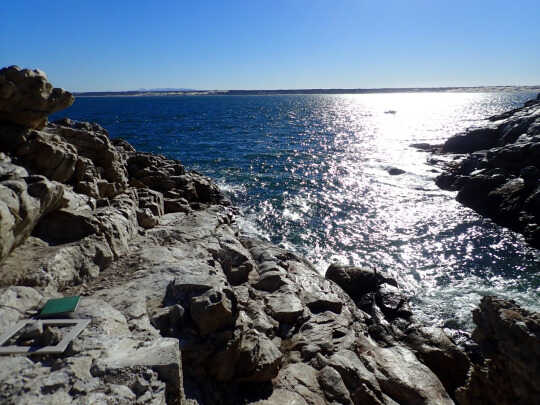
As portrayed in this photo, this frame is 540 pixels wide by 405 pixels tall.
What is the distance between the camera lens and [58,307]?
789 centimetres

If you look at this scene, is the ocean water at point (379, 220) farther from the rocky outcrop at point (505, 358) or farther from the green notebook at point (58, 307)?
the green notebook at point (58, 307)

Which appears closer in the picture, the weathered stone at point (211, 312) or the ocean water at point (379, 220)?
the weathered stone at point (211, 312)

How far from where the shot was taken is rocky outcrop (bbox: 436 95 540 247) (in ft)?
89.7

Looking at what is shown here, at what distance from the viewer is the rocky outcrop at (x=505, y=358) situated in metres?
9.08

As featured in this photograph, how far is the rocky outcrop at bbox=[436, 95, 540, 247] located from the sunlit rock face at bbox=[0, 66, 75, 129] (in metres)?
30.8

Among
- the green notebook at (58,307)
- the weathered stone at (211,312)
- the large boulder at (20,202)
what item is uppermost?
the large boulder at (20,202)

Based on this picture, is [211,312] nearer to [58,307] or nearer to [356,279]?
[58,307]

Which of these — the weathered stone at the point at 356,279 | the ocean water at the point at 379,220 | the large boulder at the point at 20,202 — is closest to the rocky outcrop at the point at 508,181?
the ocean water at the point at 379,220

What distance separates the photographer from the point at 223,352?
8766mm

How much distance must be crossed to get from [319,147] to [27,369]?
59.3 meters

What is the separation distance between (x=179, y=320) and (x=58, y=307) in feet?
9.23

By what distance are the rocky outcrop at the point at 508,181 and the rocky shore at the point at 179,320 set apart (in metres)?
16.7

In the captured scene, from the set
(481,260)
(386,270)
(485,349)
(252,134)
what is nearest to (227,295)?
(485,349)

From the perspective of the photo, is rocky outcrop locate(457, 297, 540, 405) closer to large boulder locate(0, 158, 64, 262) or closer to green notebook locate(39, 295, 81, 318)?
green notebook locate(39, 295, 81, 318)
